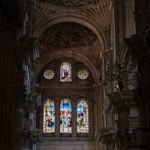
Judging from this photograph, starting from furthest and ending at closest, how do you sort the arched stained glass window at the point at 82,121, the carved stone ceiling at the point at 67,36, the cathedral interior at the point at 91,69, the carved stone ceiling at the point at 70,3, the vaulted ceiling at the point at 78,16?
the arched stained glass window at the point at 82,121, the carved stone ceiling at the point at 67,36, the carved stone ceiling at the point at 70,3, the vaulted ceiling at the point at 78,16, the cathedral interior at the point at 91,69

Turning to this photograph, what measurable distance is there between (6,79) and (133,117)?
10777mm

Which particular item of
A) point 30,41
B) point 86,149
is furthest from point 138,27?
point 86,149

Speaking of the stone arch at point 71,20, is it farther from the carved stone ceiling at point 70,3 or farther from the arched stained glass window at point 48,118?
the arched stained glass window at point 48,118

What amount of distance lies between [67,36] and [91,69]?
4.75 metres

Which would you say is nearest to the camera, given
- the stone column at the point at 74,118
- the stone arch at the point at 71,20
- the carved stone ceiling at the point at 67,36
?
the stone arch at the point at 71,20

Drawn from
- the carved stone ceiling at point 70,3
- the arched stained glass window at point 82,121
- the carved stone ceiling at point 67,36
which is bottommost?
the arched stained glass window at point 82,121

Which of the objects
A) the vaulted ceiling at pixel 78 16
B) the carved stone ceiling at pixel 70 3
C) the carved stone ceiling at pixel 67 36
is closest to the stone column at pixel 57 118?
the carved stone ceiling at pixel 67 36

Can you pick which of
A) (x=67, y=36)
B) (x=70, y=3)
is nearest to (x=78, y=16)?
(x=70, y=3)

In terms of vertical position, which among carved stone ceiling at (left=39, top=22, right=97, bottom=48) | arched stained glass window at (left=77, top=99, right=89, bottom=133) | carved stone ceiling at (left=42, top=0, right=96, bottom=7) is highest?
carved stone ceiling at (left=42, top=0, right=96, bottom=7)

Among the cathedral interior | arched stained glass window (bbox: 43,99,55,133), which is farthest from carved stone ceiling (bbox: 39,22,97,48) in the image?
arched stained glass window (bbox: 43,99,55,133)

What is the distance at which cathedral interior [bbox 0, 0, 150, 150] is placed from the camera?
1789 centimetres

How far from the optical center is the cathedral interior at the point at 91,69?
17.9 metres

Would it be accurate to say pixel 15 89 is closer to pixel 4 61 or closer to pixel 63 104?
pixel 4 61

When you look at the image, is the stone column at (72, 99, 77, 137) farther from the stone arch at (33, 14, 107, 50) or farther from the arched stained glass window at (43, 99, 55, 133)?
the stone arch at (33, 14, 107, 50)
